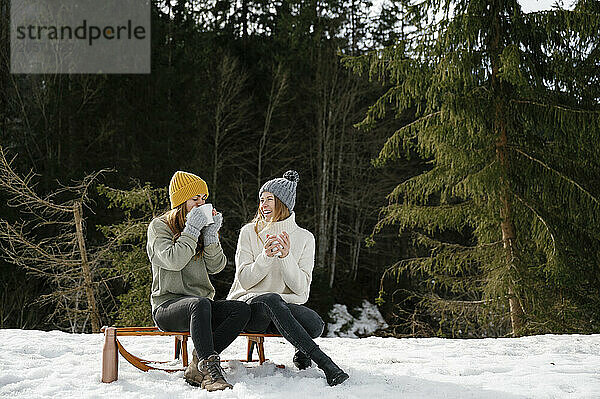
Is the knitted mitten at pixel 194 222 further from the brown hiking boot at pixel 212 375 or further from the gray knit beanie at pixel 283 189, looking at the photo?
the brown hiking boot at pixel 212 375

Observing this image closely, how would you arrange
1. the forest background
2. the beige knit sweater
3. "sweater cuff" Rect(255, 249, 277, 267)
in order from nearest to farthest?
the beige knit sweater, "sweater cuff" Rect(255, 249, 277, 267), the forest background

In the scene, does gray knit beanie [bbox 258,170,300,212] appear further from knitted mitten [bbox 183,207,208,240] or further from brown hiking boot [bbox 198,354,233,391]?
brown hiking boot [bbox 198,354,233,391]

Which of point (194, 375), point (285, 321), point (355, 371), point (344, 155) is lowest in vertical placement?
point (355, 371)

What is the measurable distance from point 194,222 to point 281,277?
613 millimetres

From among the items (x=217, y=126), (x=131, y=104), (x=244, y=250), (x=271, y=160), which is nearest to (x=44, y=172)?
(x=131, y=104)

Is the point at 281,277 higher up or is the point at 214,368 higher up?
the point at 281,277

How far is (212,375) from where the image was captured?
9.73 ft

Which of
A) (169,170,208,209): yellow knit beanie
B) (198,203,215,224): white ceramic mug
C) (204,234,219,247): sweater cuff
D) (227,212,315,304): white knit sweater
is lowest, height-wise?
(227,212,315,304): white knit sweater

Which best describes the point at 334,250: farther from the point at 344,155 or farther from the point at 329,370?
the point at 329,370

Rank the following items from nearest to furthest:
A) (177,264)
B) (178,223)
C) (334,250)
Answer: (177,264) < (178,223) < (334,250)

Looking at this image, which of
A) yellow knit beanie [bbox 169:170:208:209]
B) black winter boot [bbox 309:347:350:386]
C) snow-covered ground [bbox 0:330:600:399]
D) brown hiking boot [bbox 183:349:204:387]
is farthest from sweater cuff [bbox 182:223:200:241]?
black winter boot [bbox 309:347:350:386]

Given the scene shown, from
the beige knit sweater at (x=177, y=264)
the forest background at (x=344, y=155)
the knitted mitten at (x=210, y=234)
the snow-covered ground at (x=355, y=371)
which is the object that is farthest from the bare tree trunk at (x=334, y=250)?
the knitted mitten at (x=210, y=234)

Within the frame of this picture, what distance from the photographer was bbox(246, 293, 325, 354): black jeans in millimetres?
3070

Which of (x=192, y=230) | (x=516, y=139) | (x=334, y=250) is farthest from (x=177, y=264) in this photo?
(x=334, y=250)
